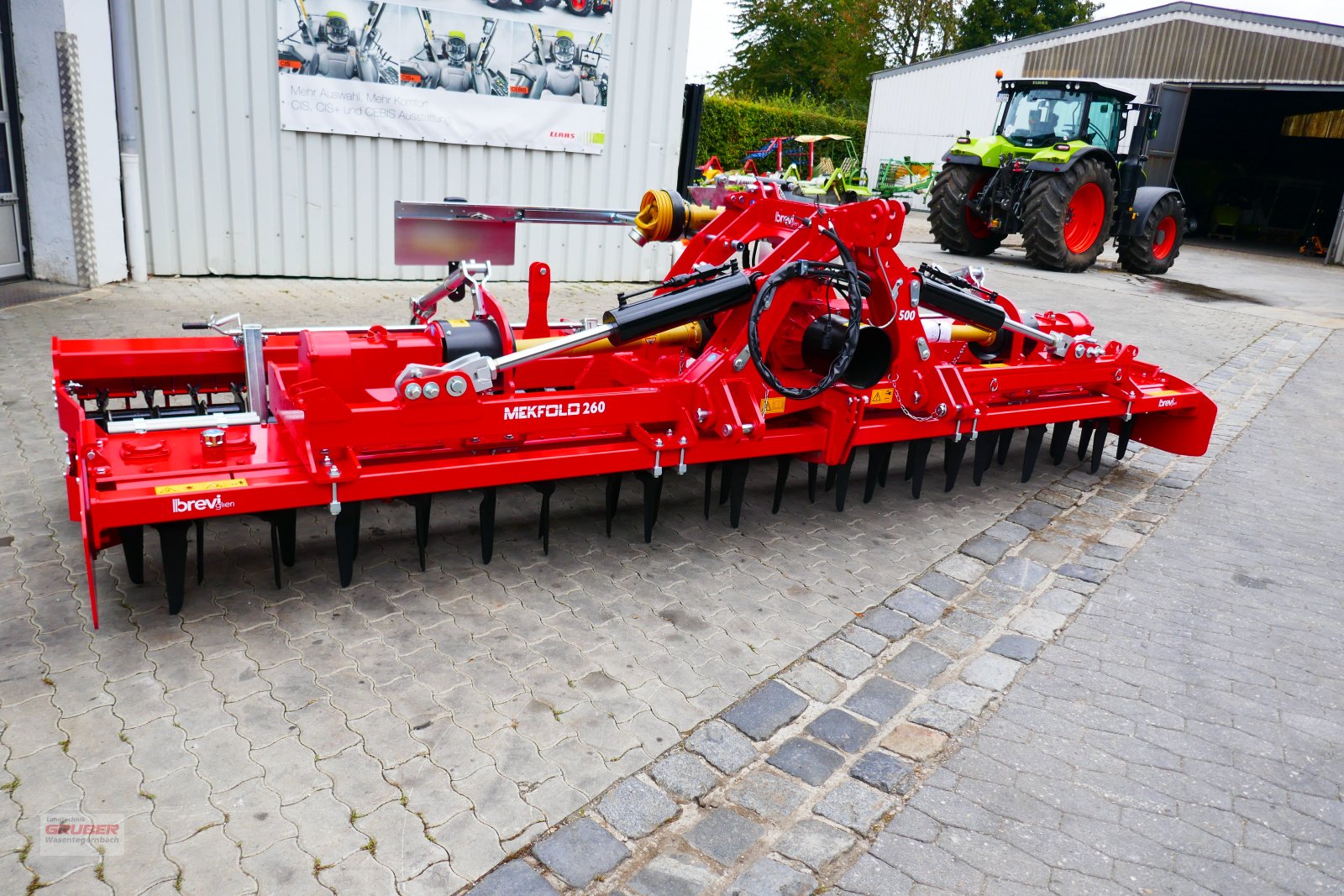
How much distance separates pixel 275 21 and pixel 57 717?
6919 millimetres

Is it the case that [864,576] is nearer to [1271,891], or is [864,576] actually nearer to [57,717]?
[1271,891]

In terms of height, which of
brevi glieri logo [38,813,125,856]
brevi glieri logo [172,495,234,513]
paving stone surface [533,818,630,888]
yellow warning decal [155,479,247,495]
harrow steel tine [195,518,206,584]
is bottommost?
paving stone surface [533,818,630,888]

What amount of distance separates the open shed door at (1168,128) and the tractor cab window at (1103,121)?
26.1 ft

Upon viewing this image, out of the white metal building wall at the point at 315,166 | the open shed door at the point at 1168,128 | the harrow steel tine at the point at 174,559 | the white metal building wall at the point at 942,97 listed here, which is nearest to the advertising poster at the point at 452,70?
the white metal building wall at the point at 315,166

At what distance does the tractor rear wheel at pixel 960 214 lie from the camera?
14.5 metres

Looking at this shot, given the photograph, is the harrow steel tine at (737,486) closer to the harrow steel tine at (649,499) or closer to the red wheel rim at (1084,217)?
the harrow steel tine at (649,499)

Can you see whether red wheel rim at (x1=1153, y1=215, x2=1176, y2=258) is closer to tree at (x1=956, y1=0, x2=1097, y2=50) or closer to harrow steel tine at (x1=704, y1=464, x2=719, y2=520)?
harrow steel tine at (x1=704, y1=464, x2=719, y2=520)

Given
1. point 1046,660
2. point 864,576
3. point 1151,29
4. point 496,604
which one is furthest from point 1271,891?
point 1151,29

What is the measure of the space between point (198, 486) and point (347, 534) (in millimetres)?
557

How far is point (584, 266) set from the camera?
404 inches

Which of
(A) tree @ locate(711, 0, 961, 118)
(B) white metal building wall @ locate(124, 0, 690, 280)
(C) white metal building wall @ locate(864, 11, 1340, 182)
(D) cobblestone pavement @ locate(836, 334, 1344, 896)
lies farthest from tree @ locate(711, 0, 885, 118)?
(D) cobblestone pavement @ locate(836, 334, 1344, 896)

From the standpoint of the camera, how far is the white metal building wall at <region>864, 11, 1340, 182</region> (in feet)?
75.7

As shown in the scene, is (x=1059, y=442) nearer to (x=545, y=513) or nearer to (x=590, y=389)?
(x=590, y=389)

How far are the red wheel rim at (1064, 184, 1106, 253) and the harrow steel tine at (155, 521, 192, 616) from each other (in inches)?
535
